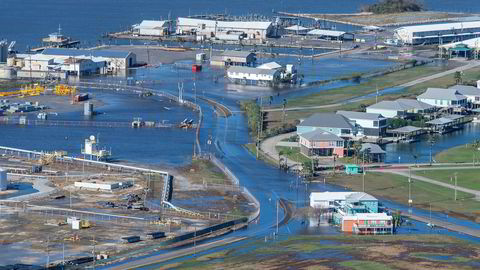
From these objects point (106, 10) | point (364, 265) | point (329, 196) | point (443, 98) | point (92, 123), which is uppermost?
point (106, 10)

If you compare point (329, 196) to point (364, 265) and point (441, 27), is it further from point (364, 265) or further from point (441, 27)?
point (441, 27)

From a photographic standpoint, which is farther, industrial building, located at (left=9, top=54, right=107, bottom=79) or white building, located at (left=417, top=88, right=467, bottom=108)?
industrial building, located at (left=9, top=54, right=107, bottom=79)

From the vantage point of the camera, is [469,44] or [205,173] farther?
[469,44]

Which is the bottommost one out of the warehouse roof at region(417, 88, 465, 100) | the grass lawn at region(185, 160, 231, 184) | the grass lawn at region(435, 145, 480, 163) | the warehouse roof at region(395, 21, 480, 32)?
the grass lawn at region(185, 160, 231, 184)

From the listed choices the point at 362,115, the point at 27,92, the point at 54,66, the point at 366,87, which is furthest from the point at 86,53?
the point at 362,115

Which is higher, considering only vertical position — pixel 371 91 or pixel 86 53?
pixel 86 53

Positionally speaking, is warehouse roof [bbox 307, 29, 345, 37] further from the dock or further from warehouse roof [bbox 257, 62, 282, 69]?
the dock

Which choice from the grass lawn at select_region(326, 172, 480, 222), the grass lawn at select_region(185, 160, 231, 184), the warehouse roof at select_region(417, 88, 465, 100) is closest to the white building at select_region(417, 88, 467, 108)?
the warehouse roof at select_region(417, 88, 465, 100)

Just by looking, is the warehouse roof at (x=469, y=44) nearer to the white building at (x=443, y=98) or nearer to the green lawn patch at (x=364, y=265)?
the white building at (x=443, y=98)
